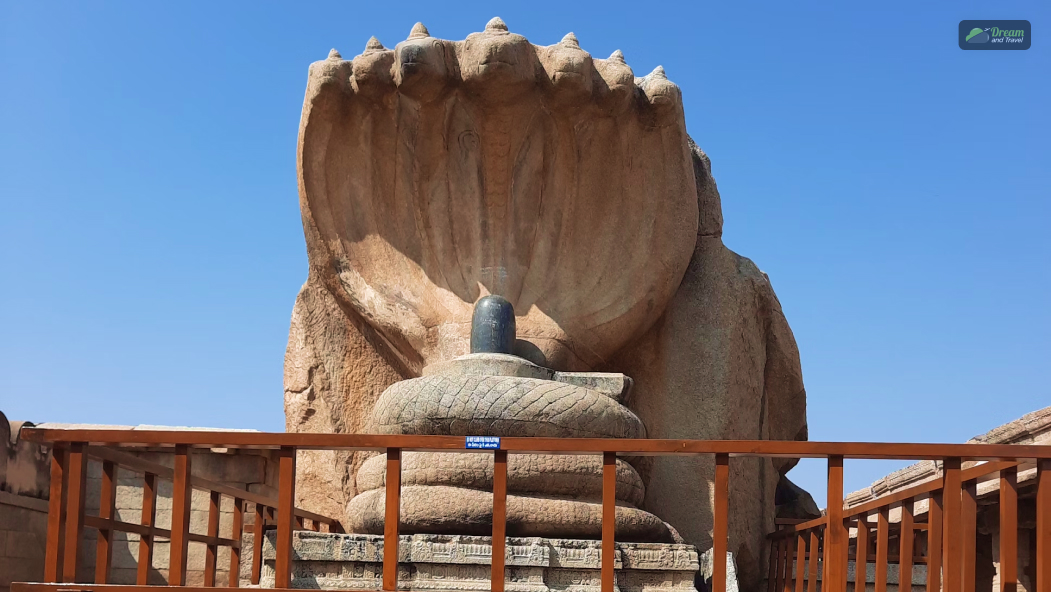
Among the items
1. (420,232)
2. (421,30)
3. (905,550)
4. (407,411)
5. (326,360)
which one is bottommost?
(905,550)

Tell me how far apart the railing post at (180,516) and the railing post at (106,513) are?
23cm

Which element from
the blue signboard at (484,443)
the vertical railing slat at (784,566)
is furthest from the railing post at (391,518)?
the vertical railing slat at (784,566)

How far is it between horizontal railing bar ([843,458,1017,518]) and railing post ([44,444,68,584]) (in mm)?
2949

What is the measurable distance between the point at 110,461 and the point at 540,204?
2962 mm

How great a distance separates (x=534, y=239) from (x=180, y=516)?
2982mm

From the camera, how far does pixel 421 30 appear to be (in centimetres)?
608

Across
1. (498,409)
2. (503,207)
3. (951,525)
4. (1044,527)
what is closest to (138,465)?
(498,409)

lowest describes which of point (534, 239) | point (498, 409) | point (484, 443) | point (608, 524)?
point (608, 524)

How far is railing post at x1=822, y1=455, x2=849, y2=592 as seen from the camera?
390 centimetres

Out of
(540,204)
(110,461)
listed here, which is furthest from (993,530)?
(110,461)

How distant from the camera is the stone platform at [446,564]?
15.1 ft

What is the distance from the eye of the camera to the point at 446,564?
15.2ft

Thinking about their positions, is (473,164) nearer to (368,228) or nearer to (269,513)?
(368,228)

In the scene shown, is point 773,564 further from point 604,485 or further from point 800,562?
point 604,485
